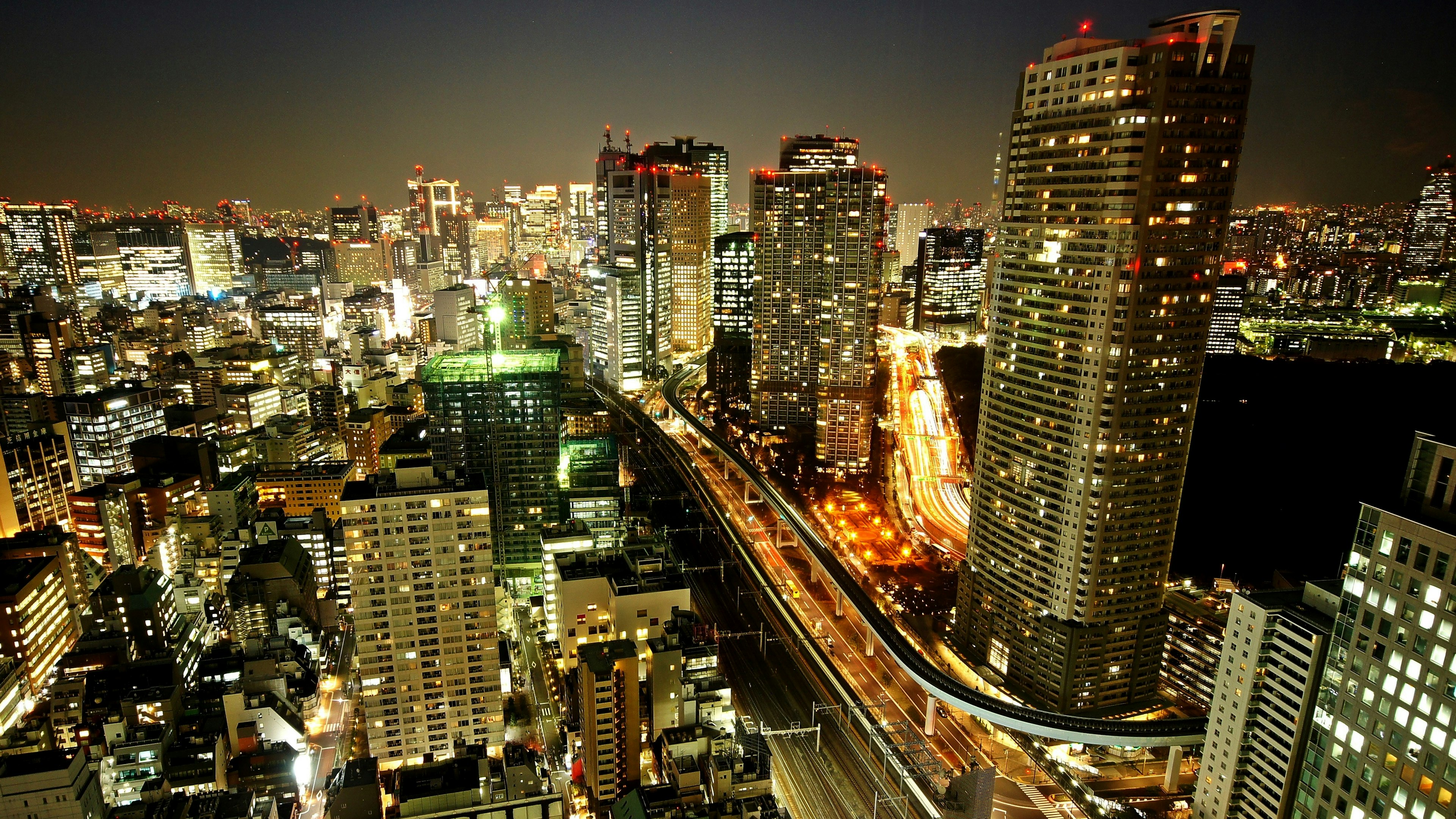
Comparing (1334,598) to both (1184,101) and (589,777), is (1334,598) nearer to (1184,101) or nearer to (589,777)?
(1184,101)

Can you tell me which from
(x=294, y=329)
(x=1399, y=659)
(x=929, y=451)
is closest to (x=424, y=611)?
(x=1399, y=659)

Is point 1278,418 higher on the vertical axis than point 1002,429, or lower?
lower

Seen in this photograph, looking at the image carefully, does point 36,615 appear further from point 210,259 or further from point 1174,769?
point 210,259

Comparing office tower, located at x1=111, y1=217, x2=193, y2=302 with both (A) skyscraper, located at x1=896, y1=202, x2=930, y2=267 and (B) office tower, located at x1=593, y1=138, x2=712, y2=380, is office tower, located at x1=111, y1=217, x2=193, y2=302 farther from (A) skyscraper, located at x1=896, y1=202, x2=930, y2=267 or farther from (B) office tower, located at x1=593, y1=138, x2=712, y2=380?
(A) skyscraper, located at x1=896, y1=202, x2=930, y2=267

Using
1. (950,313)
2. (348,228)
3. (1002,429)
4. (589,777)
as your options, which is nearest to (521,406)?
(589,777)

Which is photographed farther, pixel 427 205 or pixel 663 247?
pixel 427 205

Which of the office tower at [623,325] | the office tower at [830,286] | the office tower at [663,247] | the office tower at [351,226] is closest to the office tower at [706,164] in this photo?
the office tower at [663,247]
